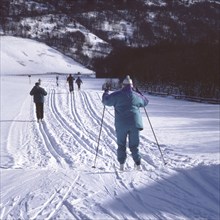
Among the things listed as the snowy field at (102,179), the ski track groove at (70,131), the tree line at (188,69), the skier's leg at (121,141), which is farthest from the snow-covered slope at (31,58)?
the skier's leg at (121,141)

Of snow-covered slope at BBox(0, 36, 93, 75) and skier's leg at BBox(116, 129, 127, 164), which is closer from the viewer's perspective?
skier's leg at BBox(116, 129, 127, 164)

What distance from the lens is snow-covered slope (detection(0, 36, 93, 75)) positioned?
6368 inches

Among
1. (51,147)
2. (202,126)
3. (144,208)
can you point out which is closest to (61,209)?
(144,208)

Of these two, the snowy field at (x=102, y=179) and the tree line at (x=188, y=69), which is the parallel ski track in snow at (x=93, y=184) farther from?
the tree line at (x=188, y=69)

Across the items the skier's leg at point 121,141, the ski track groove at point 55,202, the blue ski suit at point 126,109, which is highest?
the blue ski suit at point 126,109

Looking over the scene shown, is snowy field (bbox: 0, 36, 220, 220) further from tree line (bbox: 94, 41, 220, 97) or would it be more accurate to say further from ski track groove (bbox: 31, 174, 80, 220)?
tree line (bbox: 94, 41, 220, 97)

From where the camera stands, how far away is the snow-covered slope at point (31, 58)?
16175 cm

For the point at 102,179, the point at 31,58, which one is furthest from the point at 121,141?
the point at 31,58

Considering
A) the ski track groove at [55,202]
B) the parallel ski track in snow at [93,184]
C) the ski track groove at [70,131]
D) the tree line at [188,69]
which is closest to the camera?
the ski track groove at [55,202]

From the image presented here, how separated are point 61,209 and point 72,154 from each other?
4573 millimetres

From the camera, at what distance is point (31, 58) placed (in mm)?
174000

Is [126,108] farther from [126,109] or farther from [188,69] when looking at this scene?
[188,69]

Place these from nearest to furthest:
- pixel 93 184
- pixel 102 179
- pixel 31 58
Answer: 1. pixel 93 184
2. pixel 102 179
3. pixel 31 58

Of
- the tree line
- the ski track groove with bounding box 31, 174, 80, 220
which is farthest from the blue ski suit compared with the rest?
the tree line
